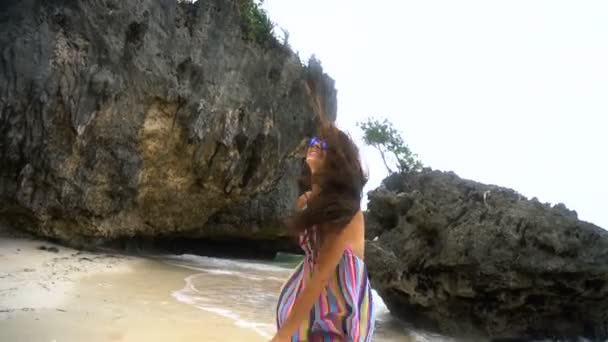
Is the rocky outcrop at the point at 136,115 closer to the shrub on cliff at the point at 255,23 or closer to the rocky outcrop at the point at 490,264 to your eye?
the shrub on cliff at the point at 255,23

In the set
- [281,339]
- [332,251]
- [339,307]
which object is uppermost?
[332,251]

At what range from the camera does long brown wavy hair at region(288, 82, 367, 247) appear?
161 cm

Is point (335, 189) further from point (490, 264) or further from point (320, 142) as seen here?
point (490, 264)

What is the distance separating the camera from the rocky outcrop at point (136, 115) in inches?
337

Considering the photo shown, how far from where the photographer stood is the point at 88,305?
546 cm

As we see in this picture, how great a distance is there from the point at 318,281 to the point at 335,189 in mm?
302

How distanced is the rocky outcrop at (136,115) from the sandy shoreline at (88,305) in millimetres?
1435

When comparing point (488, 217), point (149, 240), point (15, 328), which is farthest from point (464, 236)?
point (149, 240)

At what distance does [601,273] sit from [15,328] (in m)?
6.95

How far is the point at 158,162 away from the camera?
433 inches

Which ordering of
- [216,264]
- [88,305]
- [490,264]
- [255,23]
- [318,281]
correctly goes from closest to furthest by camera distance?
1. [318,281]
2. [88,305]
3. [490,264]
4. [255,23]
5. [216,264]

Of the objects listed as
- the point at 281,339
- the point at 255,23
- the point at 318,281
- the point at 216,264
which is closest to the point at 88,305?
the point at 281,339

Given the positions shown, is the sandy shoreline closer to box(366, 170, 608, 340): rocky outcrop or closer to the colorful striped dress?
the colorful striped dress

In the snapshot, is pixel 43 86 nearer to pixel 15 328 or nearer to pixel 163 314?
pixel 163 314
